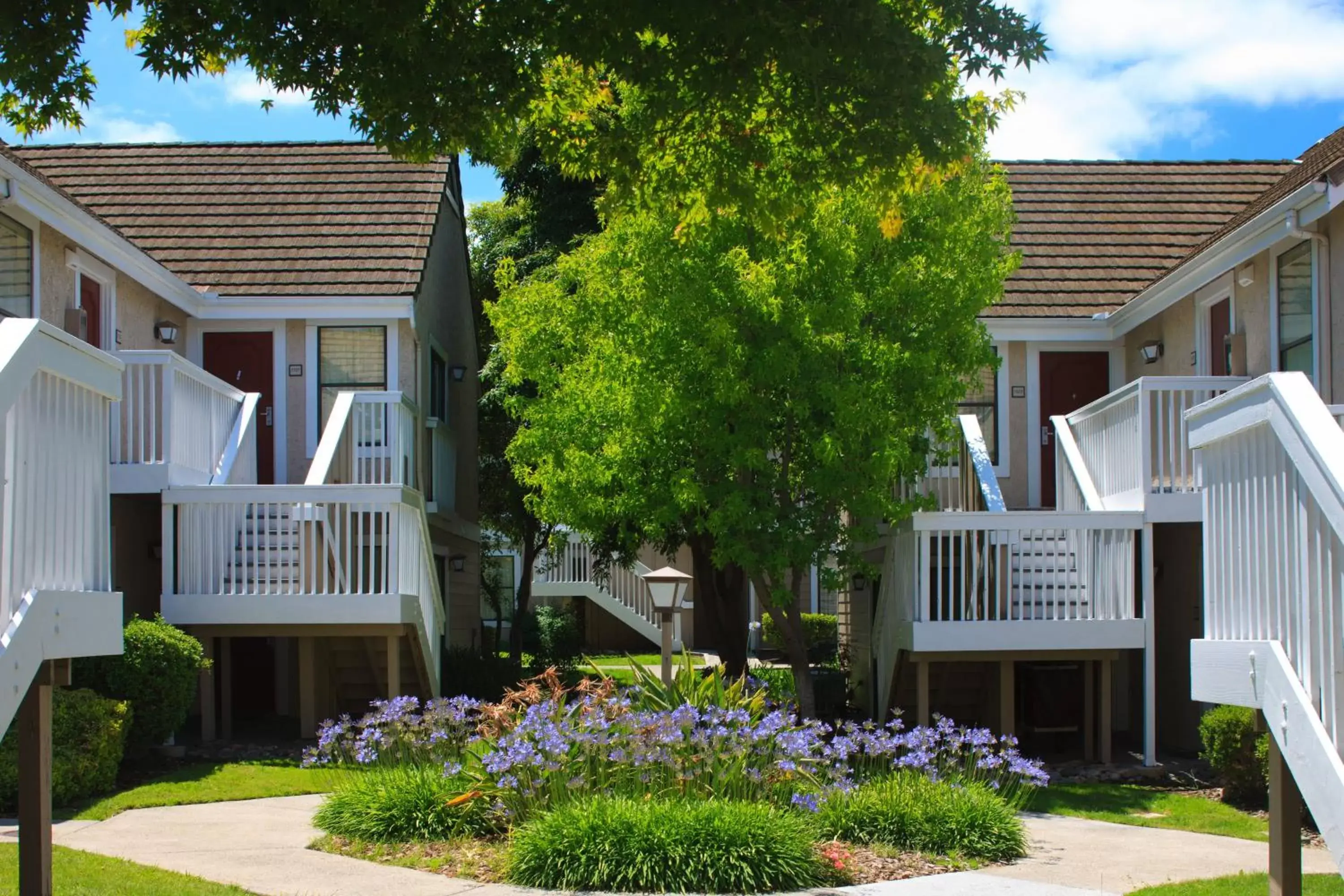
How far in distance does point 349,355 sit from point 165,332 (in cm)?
216

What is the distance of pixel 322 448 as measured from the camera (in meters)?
14.6

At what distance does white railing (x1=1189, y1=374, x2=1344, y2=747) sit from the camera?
4.98 meters

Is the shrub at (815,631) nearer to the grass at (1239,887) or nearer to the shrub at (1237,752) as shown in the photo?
the shrub at (1237,752)

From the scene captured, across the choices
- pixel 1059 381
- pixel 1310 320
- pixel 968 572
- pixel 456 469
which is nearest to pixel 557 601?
pixel 456 469

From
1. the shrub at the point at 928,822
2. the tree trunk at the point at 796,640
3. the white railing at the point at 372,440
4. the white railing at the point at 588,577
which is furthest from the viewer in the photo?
the white railing at the point at 588,577

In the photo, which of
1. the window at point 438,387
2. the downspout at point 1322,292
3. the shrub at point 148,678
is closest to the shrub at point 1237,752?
the downspout at point 1322,292

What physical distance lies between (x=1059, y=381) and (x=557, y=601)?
17349 mm

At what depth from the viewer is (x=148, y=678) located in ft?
39.0

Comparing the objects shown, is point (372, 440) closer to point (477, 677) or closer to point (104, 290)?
point (477, 677)

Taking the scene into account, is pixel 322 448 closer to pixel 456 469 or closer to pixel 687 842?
pixel 456 469

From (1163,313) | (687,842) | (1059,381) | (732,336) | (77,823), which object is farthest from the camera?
(1059,381)

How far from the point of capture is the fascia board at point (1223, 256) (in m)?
12.3

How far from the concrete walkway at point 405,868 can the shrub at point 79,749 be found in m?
0.52

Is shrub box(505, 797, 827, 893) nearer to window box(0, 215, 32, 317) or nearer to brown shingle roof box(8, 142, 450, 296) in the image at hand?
window box(0, 215, 32, 317)
